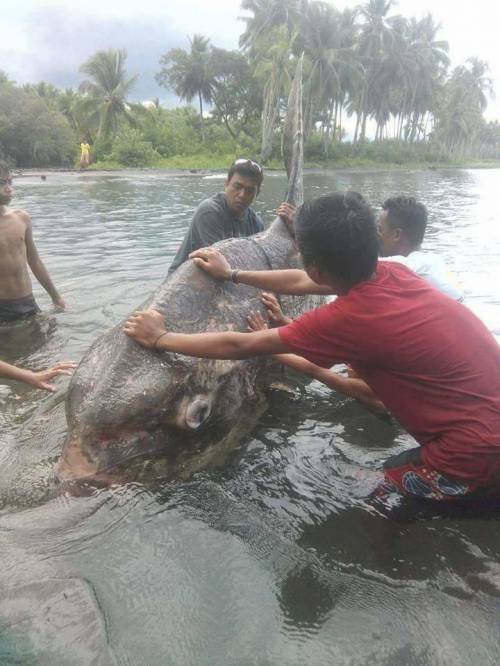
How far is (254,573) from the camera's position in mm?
2322

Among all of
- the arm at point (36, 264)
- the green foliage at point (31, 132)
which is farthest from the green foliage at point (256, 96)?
the arm at point (36, 264)

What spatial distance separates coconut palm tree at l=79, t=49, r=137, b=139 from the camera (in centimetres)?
4316

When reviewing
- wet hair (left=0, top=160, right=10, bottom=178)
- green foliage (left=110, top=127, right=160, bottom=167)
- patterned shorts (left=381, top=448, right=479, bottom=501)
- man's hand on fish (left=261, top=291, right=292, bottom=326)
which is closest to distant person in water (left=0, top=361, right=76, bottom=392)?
man's hand on fish (left=261, top=291, right=292, bottom=326)

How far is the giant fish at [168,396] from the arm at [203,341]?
0.30 feet

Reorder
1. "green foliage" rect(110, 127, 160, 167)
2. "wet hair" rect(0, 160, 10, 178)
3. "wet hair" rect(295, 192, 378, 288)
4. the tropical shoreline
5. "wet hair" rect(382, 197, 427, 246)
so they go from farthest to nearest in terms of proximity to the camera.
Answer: "green foliage" rect(110, 127, 160, 167), the tropical shoreline, "wet hair" rect(0, 160, 10, 178), "wet hair" rect(382, 197, 427, 246), "wet hair" rect(295, 192, 378, 288)

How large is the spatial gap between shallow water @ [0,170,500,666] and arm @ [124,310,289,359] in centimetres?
77

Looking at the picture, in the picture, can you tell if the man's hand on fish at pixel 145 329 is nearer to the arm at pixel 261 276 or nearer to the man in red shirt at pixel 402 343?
the man in red shirt at pixel 402 343

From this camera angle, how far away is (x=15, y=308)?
17.8 feet

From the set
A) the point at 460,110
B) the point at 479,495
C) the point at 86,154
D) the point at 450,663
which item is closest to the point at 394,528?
the point at 479,495

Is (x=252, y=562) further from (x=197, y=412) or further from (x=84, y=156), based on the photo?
(x=84, y=156)

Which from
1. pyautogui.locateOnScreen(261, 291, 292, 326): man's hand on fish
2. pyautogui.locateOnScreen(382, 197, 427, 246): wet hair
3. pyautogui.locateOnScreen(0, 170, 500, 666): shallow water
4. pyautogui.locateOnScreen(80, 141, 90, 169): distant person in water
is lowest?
pyautogui.locateOnScreen(80, 141, 90, 169): distant person in water

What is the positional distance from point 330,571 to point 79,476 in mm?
1272

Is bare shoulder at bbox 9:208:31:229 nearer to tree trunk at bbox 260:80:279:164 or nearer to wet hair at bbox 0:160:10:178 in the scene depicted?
wet hair at bbox 0:160:10:178

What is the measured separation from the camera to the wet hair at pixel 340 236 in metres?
2.24
